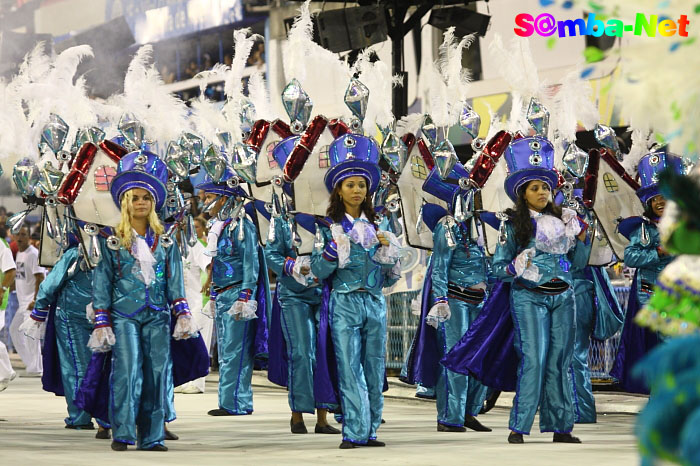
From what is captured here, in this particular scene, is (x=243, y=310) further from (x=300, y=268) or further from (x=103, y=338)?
(x=103, y=338)

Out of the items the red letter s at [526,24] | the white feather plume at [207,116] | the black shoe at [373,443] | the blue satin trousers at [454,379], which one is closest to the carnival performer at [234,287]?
the white feather plume at [207,116]

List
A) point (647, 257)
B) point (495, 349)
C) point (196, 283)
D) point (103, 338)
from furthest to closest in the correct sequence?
point (196, 283), point (647, 257), point (495, 349), point (103, 338)

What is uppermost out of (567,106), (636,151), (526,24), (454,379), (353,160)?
(526,24)

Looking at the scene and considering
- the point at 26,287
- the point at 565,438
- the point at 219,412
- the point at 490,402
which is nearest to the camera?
the point at 565,438

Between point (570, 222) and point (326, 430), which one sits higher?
point (570, 222)

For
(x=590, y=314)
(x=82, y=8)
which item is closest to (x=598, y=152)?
(x=590, y=314)

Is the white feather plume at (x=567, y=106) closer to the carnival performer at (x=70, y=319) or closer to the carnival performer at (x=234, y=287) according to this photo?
the carnival performer at (x=234, y=287)

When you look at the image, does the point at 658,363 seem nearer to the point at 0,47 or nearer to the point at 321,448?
the point at 321,448

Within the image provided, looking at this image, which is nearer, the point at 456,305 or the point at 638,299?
the point at 456,305

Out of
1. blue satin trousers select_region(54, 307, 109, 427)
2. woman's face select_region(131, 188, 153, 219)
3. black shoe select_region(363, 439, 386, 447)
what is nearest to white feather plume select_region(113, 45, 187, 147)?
blue satin trousers select_region(54, 307, 109, 427)

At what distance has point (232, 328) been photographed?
32.5 ft

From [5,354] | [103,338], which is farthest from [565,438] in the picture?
[5,354]

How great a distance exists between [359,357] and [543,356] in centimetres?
110

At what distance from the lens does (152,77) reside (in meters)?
9.52
